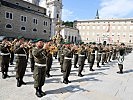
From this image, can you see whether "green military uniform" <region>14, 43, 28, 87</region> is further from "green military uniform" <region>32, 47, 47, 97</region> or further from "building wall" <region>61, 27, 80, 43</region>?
"building wall" <region>61, 27, 80, 43</region>

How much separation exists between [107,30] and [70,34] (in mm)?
16749

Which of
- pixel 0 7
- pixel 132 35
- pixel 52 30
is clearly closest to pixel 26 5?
pixel 52 30

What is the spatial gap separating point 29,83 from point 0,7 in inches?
1260

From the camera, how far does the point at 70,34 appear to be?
7781 centimetres

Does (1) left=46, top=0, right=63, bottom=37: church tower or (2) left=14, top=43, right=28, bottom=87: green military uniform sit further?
(1) left=46, top=0, right=63, bottom=37: church tower

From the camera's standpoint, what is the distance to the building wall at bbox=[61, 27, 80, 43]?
71488 mm

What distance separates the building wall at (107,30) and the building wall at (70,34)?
3.71 m

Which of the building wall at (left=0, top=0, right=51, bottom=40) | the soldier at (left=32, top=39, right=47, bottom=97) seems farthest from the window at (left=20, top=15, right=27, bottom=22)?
the soldier at (left=32, top=39, right=47, bottom=97)

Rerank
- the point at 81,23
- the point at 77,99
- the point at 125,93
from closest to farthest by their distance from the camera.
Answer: the point at 77,99 → the point at 125,93 → the point at 81,23

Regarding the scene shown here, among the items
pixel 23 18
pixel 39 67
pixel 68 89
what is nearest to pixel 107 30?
pixel 23 18

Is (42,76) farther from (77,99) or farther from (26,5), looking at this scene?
(26,5)

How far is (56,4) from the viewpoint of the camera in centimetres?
5803

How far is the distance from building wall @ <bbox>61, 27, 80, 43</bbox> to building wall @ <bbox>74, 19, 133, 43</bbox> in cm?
371

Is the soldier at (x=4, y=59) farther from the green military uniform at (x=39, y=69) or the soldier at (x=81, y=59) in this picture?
the soldier at (x=81, y=59)
